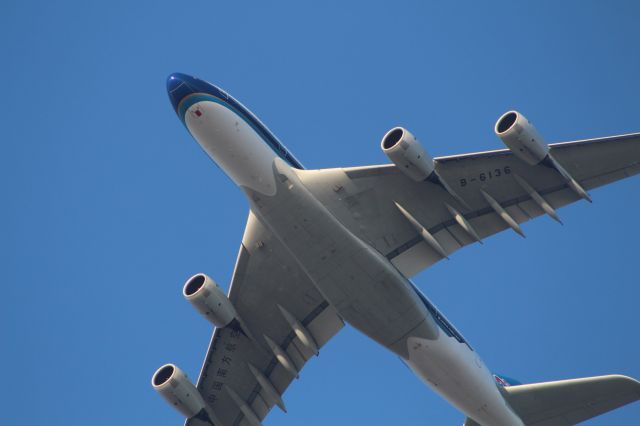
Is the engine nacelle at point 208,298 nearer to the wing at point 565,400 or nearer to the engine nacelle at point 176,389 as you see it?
the engine nacelle at point 176,389

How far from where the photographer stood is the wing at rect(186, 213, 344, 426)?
36.5 metres

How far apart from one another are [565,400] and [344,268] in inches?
413

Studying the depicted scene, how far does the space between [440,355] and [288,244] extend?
23.5 ft

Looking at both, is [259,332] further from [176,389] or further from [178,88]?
[178,88]

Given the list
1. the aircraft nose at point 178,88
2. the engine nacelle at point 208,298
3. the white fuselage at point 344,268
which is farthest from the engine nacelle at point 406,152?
the engine nacelle at point 208,298

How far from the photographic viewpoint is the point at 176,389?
36094mm

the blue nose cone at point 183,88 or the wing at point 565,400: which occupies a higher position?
the blue nose cone at point 183,88

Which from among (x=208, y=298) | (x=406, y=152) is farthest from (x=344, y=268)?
(x=208, y=298)

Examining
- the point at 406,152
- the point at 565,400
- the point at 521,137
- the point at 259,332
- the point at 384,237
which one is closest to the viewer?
the point at 521,137

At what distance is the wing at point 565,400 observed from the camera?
34219mm

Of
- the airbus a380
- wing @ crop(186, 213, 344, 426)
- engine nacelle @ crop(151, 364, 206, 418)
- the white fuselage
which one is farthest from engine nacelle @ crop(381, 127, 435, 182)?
engine nacelle @ crop(151, 364, 206, 418)

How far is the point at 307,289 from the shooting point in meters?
37.0

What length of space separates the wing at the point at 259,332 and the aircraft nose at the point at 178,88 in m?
5.90

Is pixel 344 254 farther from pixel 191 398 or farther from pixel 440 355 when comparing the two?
pixel 191 398
